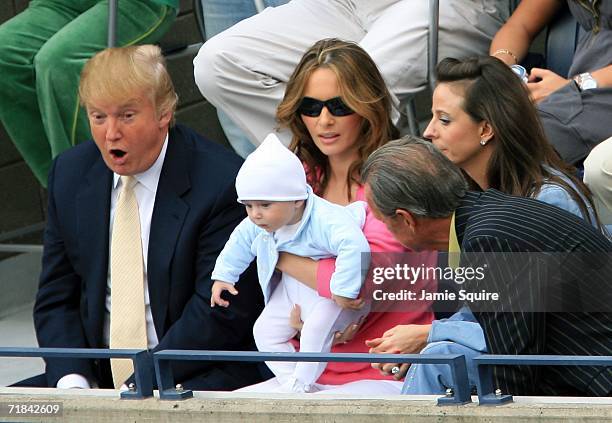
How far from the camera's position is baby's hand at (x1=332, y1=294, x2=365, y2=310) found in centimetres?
343

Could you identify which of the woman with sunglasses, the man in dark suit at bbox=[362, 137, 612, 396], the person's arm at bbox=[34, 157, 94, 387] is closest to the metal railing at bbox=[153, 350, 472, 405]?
the man in dark suit at bbox=[362, 137, 612, 396]

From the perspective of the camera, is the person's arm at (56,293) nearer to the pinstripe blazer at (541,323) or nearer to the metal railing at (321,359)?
the metal railing at (321,359)

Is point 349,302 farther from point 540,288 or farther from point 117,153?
point 117,153

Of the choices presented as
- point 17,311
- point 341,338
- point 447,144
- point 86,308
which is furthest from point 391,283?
point 17,311

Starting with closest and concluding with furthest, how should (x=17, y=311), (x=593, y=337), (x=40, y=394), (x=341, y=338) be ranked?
(x=593, y=337) < (x=40, y=394) < (x=341, y=338) < (x=17, y=311)

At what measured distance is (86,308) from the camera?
3.92 meters

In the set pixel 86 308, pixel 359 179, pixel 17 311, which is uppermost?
pixel 359 179

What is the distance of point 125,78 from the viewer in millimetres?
3807

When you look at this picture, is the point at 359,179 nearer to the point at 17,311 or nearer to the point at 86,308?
the point at 86,308

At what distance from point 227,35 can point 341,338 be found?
142 cm

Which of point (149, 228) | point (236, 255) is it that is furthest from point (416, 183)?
point (149, 228)

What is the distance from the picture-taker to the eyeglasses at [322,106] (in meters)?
3.84

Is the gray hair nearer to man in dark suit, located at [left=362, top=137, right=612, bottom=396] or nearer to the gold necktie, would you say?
man in dark suit, located at [left=362, top=137, right=612, bottom=396]

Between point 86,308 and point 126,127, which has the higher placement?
point 126,127
